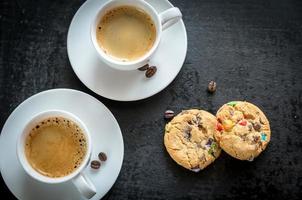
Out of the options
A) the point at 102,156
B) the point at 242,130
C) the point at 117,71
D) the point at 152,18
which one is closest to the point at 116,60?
the point at 117,71

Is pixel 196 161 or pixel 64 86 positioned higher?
pixel 64 86

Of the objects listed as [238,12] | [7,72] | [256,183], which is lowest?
[256,183]

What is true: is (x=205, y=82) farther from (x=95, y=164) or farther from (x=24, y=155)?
(x=24, y=155)

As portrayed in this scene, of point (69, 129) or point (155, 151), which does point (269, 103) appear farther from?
point (69, 129)

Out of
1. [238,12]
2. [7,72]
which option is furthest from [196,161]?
[7,72]

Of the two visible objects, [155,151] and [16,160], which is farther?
[155,151]

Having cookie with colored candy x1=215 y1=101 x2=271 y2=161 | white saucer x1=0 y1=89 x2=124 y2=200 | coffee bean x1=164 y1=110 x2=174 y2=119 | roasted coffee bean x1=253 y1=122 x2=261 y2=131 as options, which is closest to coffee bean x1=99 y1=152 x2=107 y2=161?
white saucer x1=0 y1=89 x2=124 y2=200
